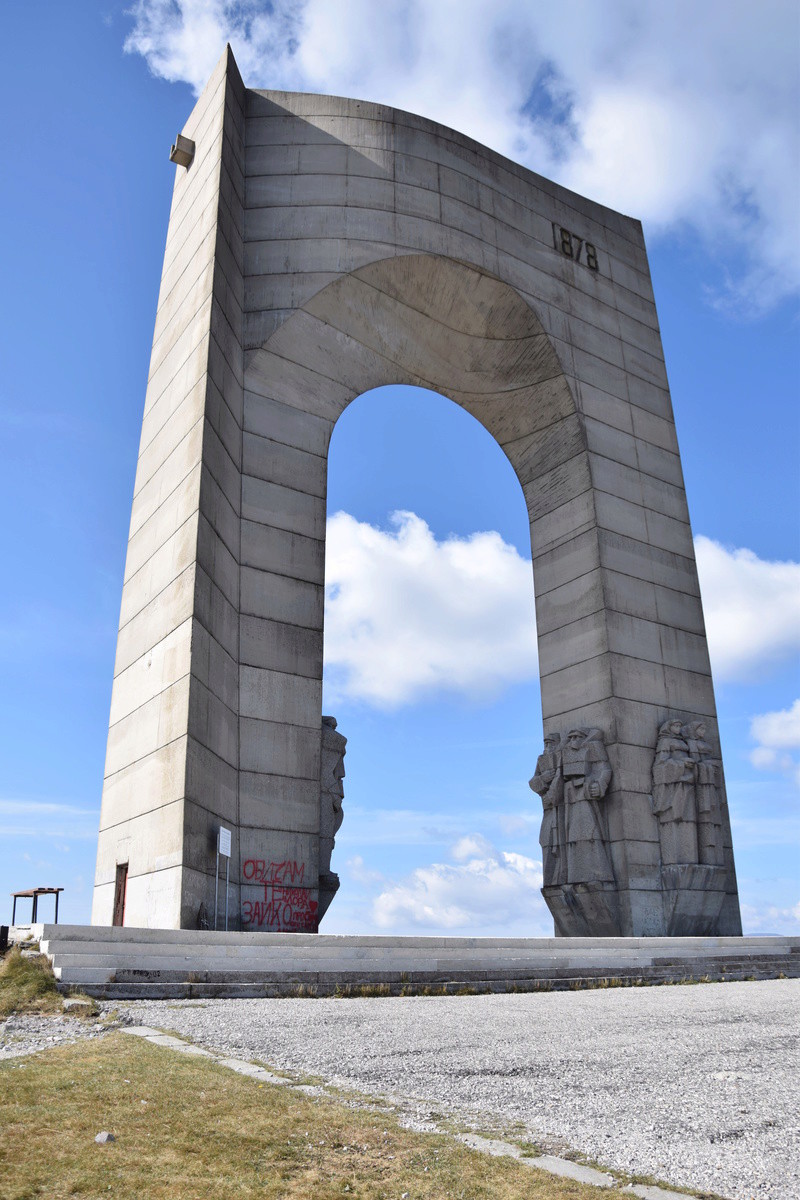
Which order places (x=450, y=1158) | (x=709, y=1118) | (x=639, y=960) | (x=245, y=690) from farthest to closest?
(x=245, y=690), (x=639, y=960), (x=709, y=1118), (x=450, y=1158)

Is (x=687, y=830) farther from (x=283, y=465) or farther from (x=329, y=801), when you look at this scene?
(x=283, y=465)

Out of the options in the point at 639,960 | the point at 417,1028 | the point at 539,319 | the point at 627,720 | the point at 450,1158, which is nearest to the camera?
the point at 450,1158

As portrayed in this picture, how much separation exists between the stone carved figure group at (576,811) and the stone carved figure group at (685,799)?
1.16 meters

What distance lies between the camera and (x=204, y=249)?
58.3ft

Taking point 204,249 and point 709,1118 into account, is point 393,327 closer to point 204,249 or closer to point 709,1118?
point 204,249

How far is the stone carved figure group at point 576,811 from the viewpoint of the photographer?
18656 millimetres

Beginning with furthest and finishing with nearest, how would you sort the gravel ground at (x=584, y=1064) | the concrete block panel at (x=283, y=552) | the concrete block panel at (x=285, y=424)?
1. the concrete block panel at (x=285, y=424)
2. the concrete block panel at (x=283, y=552)
3. the gravel ground at (x=584, y=1064)

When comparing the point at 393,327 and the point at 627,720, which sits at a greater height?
the point at 393,327

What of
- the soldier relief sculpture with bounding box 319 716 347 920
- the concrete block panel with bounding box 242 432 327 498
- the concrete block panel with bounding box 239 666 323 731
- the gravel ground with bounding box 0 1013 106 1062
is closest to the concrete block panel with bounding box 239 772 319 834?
the soldier relief sculpture with bounding box 319 716 347 920

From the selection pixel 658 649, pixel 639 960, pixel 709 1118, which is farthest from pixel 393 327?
pixel 709 1118

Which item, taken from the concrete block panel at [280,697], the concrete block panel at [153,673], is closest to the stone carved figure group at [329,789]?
the concrete block panel at [280,697]

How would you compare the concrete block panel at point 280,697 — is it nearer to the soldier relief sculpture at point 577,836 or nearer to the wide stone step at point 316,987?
the soldier relief sculpture at point 577,836

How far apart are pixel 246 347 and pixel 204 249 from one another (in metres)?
2.03

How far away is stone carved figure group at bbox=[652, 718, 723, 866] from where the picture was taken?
61.5 ft
